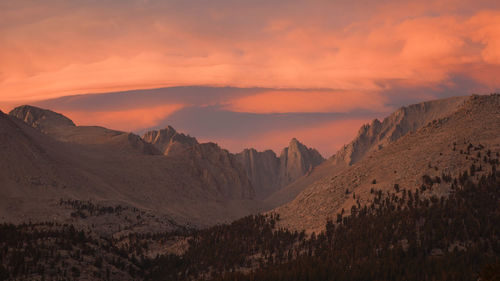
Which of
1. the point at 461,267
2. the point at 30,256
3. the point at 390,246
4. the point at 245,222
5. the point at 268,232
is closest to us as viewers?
→ the point at 461,267

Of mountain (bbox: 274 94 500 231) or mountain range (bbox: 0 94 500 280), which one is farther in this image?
mountain (bbox: 274 94 500 231)

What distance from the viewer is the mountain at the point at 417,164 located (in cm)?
9319

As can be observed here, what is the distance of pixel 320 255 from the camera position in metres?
85.4

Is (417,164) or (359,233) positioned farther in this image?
(417,164)

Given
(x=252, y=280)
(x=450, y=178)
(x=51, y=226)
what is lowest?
(x=252, y=280)

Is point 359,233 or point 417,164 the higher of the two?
point 417,164

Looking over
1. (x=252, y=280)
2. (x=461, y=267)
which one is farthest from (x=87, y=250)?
(x=461, y=267)

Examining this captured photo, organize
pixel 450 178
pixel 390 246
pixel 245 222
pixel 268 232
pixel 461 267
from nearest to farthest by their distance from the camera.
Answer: pixel 461 267 → pixel 390 246 → pixel 450 178 → pixel 268 232 → pixel 245 222

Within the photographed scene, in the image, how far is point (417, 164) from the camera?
98.3 meters

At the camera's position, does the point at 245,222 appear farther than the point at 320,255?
Yes

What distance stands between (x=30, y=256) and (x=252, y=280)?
97.5 ft

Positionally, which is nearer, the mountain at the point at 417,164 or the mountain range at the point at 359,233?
the mountain range at the point at 359,233

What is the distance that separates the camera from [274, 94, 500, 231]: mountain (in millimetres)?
93188

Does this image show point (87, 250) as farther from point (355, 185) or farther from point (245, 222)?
point (355, 185)
